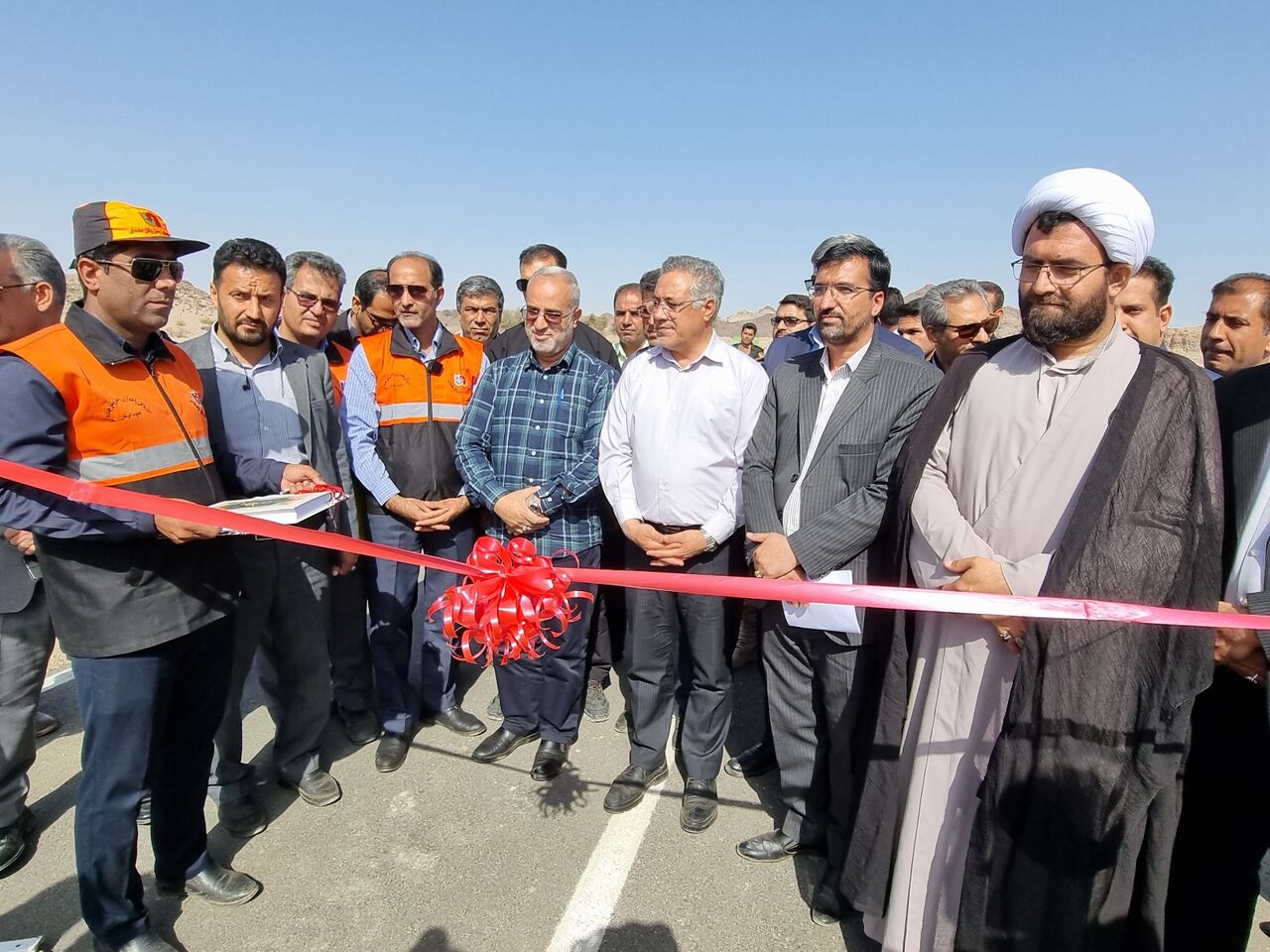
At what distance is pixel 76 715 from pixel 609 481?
356cm

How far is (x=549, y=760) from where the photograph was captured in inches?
144

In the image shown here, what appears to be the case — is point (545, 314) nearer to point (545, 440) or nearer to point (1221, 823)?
point (545, 440)

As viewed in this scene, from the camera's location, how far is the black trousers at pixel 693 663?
3266 millimetres

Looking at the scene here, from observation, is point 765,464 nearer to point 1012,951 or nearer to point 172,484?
point 1012,951

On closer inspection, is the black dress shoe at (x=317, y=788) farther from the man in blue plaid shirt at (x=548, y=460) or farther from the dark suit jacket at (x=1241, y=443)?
the dark suit jacket at (x=1241, y=443)

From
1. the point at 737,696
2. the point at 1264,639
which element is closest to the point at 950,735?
the point at 1264,639

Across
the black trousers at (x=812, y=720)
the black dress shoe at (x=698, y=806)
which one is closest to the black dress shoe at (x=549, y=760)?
the black dress shoe at (x=698, y=806)

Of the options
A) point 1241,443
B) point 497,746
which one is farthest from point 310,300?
point 1241,443

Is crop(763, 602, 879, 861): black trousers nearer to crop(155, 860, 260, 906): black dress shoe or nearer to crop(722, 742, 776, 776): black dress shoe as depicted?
crop(722, 742, 776, 776): black dress shoe

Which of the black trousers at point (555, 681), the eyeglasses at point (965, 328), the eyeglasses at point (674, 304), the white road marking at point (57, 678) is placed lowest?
the white road marking at point (57, 678)

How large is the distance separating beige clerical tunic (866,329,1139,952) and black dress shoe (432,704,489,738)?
2.44 meters

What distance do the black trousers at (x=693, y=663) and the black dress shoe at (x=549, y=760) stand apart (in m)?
0.46

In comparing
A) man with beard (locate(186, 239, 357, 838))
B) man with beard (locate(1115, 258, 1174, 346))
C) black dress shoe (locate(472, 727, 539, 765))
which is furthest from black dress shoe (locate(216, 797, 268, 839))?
man with beard (locate(1115, 258, 1174, 346))

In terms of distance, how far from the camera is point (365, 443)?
148 inches
